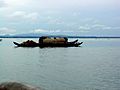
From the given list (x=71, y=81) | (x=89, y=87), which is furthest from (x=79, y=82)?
(x=89, y=87)

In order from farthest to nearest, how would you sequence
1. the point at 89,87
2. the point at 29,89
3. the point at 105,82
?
the point at 105,82 < the point at 89,87 < the point at 29,89

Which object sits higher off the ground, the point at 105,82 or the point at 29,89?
the point at 29,89

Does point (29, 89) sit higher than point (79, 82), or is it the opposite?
point (29, 89)

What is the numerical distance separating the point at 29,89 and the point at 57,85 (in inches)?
595

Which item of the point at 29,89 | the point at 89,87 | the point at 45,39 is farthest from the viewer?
the point at 45,39

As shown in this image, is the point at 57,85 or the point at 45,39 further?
the point at 45,39

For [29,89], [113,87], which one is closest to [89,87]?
[113,87]

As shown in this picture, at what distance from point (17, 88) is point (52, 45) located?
9720 centimetres

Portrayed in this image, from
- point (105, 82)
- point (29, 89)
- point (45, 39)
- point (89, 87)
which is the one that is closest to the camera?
point (29, 89)

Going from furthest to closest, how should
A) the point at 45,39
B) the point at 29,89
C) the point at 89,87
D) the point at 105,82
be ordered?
the point at 45,39
the point at 105,82
the point at 89,87
the point at 29,89

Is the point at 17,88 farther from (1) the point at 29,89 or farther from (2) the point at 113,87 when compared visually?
(2) the point at 113,87

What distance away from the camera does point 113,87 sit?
2659cm

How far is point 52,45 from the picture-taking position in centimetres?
10994

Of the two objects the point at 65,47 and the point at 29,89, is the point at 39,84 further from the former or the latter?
the point at 65,47
